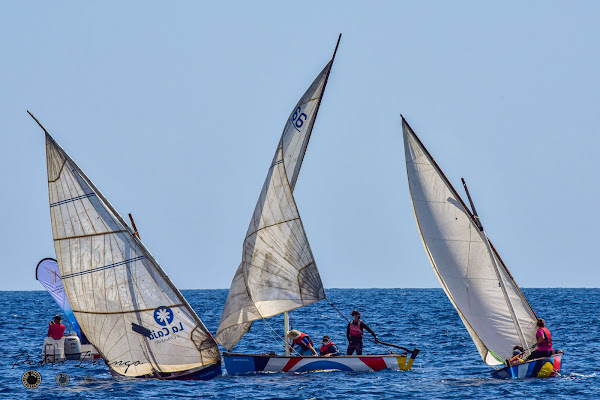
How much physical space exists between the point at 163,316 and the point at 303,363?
4613mm

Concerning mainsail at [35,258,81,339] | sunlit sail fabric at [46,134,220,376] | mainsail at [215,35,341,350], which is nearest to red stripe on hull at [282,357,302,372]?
mainsail at [215,35,341,350]

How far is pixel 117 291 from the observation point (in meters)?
29.9

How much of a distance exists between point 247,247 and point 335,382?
15.9 feet

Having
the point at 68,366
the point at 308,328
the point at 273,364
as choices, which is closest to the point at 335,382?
the point at 273,364

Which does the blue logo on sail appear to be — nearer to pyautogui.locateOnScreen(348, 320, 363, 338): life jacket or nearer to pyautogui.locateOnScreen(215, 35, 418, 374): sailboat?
pyautogui.locateOnScreen(215, 35, 418, 374): sailboat

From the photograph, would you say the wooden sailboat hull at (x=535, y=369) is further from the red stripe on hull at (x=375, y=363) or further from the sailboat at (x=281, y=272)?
the red stripe on hull at (x=375, y=363)

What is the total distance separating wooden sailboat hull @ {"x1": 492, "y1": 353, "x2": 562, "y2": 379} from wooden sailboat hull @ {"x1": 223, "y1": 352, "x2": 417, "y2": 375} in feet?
11.0

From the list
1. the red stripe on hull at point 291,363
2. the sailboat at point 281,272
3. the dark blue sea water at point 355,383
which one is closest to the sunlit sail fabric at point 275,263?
the sailboat at point 281,272

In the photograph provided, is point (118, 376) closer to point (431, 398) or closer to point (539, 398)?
point (431, 398)

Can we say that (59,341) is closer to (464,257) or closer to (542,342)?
(464,257)

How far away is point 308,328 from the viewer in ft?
183

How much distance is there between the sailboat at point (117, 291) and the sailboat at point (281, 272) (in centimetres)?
165

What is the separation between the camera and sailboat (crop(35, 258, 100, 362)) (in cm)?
3506

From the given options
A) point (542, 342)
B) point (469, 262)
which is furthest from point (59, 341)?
point (542, 342)
